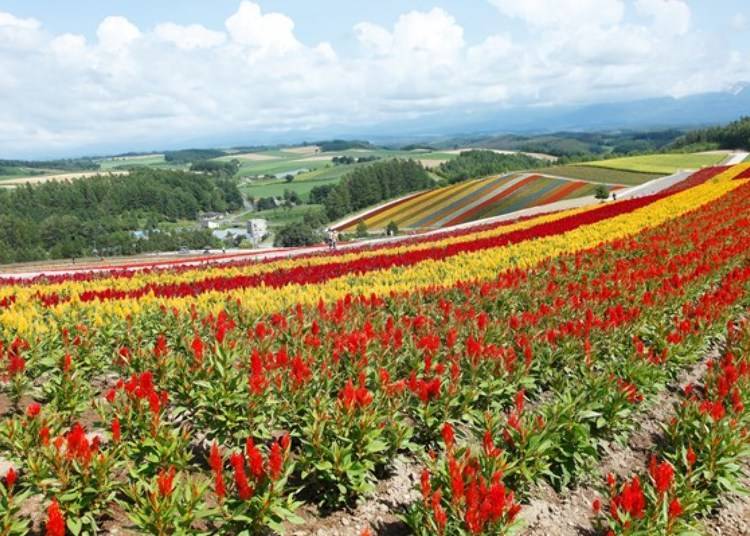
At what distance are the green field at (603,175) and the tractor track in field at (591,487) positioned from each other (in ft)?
244

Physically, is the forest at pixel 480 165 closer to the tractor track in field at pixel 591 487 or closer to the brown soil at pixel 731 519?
the tractor track in field at pixel 591 487

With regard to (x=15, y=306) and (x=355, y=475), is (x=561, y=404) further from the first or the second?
(x=15, y=306)

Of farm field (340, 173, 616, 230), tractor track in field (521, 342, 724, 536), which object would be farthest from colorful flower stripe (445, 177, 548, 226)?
tractor track in field (521, 342, 724, 536)

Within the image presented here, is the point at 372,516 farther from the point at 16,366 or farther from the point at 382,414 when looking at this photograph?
the point at 16,366

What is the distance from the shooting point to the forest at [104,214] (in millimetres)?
110562

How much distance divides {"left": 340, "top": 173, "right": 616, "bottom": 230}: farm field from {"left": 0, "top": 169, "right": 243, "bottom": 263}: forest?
3858cm

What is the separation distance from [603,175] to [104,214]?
131 meters

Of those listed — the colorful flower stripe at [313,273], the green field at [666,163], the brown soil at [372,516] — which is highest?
the brown soil at [372,516]

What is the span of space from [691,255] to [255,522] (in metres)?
12.1

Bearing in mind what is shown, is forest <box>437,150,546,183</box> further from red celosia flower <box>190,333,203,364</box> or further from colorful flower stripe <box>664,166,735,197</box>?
red celosia flower <box>190,333,203,364</box>

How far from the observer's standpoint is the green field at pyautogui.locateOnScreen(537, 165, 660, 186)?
79000 millimetres

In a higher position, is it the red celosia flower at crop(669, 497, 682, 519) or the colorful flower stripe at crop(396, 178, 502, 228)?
the red celosia flower at crop(669, 497, 682, 519)

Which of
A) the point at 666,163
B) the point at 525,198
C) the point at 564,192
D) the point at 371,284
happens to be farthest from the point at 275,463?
the point at 666,163

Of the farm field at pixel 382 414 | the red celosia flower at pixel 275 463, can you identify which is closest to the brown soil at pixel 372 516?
the farm field at pixel 382 414
